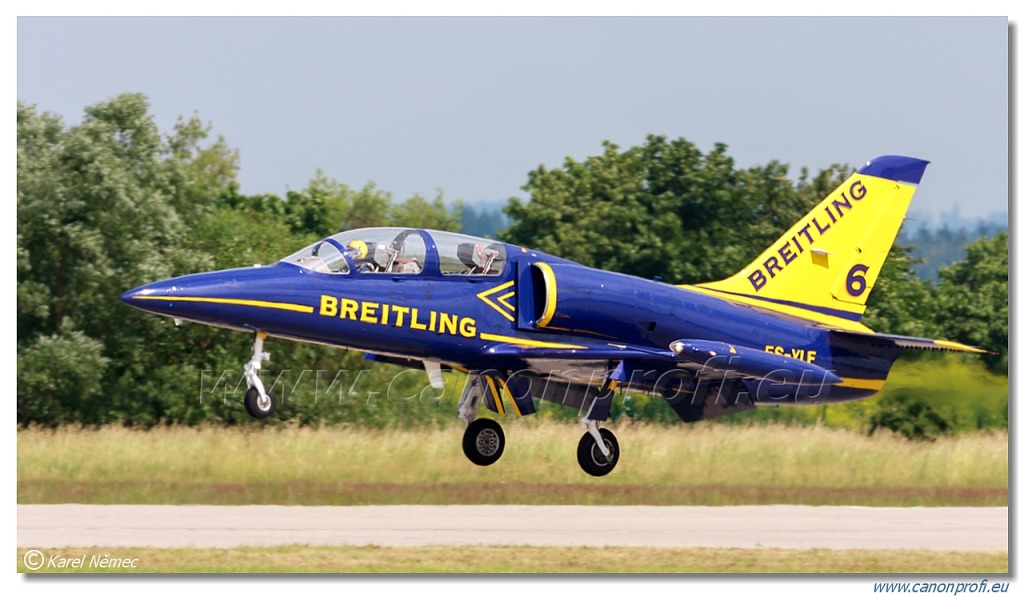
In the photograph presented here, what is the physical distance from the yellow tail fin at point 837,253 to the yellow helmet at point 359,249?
5.27 m

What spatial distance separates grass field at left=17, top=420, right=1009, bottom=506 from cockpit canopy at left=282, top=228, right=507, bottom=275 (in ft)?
14.7

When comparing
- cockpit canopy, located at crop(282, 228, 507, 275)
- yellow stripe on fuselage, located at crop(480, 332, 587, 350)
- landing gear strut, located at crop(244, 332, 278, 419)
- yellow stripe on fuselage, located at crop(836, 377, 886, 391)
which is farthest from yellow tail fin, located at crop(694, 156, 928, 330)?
landing gear strut, located at crop(244, 332, 278, 419)

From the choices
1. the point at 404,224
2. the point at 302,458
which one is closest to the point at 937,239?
the point at 404,224

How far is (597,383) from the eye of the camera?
1881cm

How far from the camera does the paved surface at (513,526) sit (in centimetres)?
1766

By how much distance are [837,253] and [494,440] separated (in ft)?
18.6

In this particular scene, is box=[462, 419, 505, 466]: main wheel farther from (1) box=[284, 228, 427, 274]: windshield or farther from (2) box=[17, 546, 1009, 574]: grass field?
(1) box=[284, 228, 427, 274]: windshield

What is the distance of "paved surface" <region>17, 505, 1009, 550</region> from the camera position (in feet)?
57.9

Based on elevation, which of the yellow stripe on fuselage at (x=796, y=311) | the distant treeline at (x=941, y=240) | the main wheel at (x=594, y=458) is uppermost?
the distant treeline at (x=941, y=240)

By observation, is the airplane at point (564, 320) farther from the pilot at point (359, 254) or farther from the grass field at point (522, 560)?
the grass field at point (522, 560)

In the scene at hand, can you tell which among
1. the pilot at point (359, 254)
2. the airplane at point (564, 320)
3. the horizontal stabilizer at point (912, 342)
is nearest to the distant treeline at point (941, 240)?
the airplane at point (564, 320)

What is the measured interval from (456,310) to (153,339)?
11.7 m

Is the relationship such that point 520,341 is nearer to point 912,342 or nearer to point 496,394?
point 496,394

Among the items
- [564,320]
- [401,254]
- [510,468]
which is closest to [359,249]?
[401,254]
